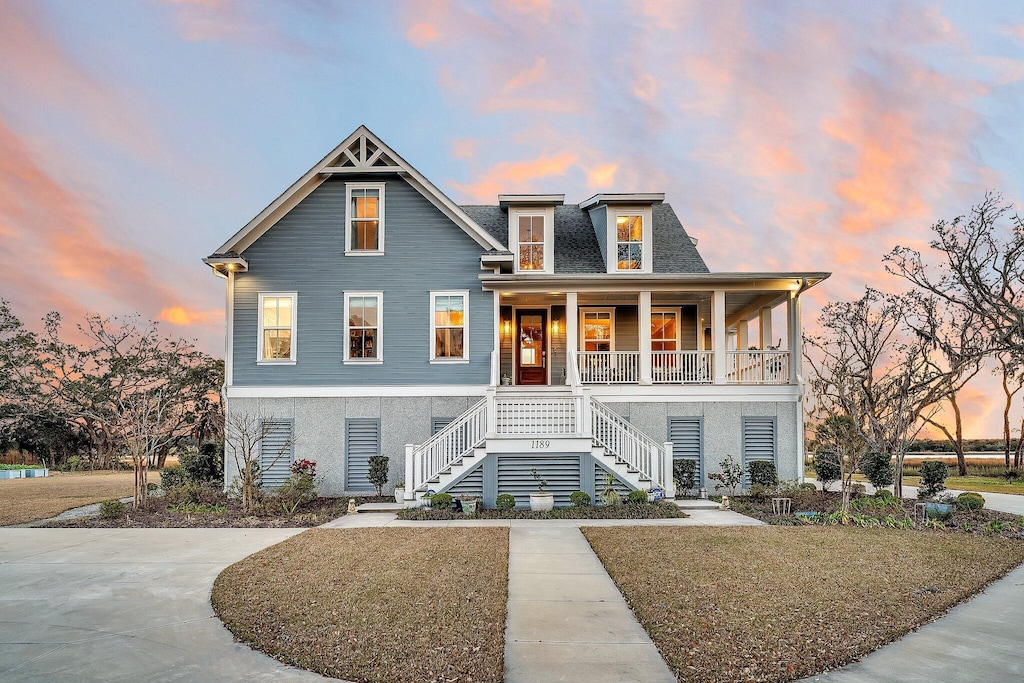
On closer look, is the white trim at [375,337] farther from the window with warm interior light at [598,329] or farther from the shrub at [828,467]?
the shrub at [828,467]

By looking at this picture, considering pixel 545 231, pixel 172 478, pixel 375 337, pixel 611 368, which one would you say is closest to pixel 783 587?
pixel 611 368

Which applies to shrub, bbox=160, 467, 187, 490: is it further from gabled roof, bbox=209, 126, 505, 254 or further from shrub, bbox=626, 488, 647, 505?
shrub, bbox=626, 488, 647, 505

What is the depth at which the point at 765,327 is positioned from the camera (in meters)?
19.9

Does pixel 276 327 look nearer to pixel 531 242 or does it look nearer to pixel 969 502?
pixel 531 242

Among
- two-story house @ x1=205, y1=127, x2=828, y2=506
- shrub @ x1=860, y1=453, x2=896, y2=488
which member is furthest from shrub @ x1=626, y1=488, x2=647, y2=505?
shrub @ x1=860, y1=453, x2=896, y2=488

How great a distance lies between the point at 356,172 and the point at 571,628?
563 inches

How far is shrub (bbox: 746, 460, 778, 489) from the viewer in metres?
16.9

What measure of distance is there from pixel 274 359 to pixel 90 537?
652 cm

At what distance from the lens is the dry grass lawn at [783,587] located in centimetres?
576

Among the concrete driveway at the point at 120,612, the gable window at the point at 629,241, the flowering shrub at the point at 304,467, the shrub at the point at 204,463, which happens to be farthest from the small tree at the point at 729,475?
the shrub at the point at 204,463

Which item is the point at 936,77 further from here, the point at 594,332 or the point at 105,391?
the point at 105,391

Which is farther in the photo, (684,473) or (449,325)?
(449,325)

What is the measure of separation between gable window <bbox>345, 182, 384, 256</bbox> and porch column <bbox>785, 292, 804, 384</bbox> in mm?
11283

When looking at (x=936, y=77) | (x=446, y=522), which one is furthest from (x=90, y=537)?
(x=936, y=77)
